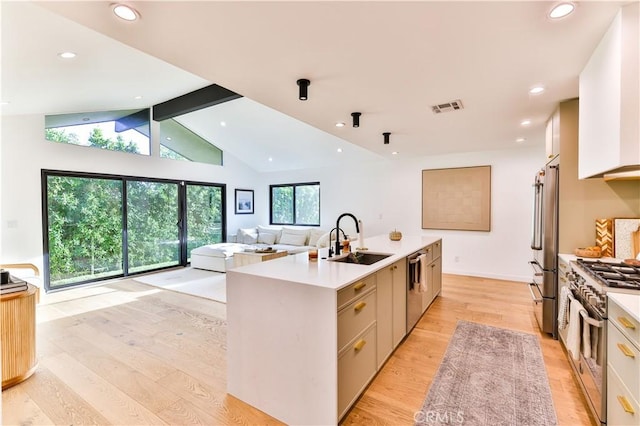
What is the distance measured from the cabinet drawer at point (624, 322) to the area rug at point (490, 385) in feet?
2.70

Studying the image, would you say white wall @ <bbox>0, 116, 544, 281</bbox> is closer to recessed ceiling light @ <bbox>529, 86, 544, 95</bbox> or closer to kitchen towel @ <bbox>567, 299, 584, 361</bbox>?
recessed ceiling light @ <bbox>529, 86, 544, 95</bbox>

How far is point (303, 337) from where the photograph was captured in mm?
1778

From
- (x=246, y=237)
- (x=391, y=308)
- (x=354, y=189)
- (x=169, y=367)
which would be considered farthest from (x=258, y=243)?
(x=391, y=308)

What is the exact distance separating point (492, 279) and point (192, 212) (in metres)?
6.36

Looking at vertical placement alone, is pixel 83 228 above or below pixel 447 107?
below

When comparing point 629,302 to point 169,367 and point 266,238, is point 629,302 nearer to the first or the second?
point 169,367

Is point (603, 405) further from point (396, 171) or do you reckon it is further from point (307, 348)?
point (396, 171)

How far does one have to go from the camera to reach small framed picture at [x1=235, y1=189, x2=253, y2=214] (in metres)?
7.97

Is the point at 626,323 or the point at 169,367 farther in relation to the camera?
the point at 169,367

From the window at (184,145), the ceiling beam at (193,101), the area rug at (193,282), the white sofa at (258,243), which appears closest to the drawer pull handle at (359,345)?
the area rug at (193,282)

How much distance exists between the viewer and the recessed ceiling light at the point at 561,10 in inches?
57.5

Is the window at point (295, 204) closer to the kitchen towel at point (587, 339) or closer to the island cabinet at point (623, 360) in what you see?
the kitchen towel at point (587, 339)

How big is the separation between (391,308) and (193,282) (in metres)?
3.89

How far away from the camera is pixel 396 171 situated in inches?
251
